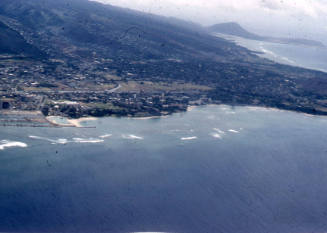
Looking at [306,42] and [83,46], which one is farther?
[306,42]

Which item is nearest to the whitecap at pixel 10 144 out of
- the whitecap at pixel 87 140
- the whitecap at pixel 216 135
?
the whitecap at pixel 87 140

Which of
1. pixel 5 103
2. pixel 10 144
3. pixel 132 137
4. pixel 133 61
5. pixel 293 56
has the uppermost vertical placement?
pixel 293 56

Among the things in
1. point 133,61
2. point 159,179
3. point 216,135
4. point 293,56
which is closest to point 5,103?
point 159,179

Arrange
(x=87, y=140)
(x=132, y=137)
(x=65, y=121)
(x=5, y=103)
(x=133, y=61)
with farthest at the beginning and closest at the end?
(x=133, y=61), (x=5, y=103), (x=65, y=121), (x=132, y=137), (x=87, y=140)

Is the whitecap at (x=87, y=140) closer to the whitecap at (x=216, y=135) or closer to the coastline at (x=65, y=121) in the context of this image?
the coastline at (x=65, y=121)

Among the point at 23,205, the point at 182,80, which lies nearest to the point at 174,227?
the point at 23,205

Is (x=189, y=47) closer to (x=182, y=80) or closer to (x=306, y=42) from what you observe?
(x=182, y=80)

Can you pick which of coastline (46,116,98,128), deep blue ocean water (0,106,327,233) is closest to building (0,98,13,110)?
coastline (46,116,98,128)

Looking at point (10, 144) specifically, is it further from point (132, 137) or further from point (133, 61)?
point (133, 61)
